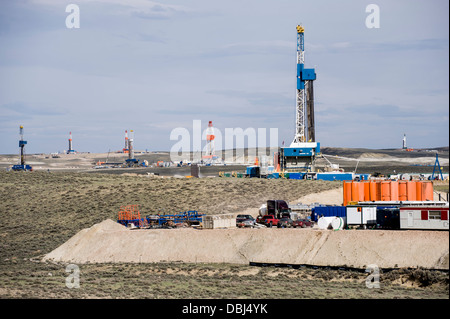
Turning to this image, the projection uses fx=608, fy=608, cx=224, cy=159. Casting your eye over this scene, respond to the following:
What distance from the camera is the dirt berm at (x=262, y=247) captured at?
34.9 meters

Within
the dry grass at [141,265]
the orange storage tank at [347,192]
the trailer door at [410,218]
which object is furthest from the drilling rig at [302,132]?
the trailer door at [410,218]

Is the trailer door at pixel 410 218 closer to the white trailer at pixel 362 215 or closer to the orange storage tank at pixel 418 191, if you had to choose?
the white trailer at pixel 362 215

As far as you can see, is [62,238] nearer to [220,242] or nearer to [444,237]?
[220,242]

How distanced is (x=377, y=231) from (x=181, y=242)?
13.3m

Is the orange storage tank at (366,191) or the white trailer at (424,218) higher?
the orange storage tank at (366,191)

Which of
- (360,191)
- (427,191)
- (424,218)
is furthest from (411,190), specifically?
(424,218)

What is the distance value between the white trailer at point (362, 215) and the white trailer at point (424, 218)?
3.77m

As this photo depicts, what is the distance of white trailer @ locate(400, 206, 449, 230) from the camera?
3744 cm

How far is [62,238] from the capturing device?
168 ft

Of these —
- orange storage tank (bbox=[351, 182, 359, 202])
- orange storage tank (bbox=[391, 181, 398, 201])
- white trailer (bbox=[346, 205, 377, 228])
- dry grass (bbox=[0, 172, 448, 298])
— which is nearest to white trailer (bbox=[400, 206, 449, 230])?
white trailer (bbox=[346, 205, 377, 228])

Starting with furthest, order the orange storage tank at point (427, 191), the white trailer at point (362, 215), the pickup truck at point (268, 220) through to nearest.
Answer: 1. the orange storage tank at point (427, 191)
2. the pickup truck at point (268, 220)
3. the white trailer at point (362, 215)

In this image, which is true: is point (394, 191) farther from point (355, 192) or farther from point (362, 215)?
point (362, 215)
